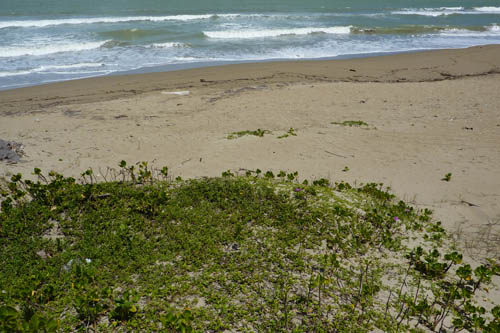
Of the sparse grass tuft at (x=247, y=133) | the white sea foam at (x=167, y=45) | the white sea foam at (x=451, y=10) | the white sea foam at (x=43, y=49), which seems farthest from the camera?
the white sea foam at (x=451, y=10)

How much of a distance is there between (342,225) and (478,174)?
3.28 metres

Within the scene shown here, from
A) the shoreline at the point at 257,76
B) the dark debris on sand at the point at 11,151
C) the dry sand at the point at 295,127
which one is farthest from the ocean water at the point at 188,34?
the dark debris on sand at the point at 11,151

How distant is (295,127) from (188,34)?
56.8 ft

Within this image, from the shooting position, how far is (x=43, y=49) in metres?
18.1

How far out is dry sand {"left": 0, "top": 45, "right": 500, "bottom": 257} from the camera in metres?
5.97

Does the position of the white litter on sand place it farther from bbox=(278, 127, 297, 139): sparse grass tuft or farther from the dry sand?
bbox=(278, 127, 297, 139): sparse grass tuft

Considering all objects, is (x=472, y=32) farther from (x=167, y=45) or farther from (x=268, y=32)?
(x=167, y=45)

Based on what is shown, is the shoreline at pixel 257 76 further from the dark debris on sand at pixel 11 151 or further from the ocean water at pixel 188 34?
the dark debris on sand at pixel 11 151

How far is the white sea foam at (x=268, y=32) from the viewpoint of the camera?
2298cm

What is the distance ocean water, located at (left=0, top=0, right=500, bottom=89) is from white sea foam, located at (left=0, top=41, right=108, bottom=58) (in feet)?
0.17

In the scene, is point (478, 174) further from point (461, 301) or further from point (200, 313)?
point (200, 313)

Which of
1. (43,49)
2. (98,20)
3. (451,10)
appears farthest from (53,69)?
(451,10)

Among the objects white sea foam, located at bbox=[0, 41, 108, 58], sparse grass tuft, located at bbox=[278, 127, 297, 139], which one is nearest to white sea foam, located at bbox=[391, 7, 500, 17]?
white sea foam, located at bbox=[0, 41, 108, 58]

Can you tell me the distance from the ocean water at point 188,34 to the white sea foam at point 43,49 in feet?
0.17
